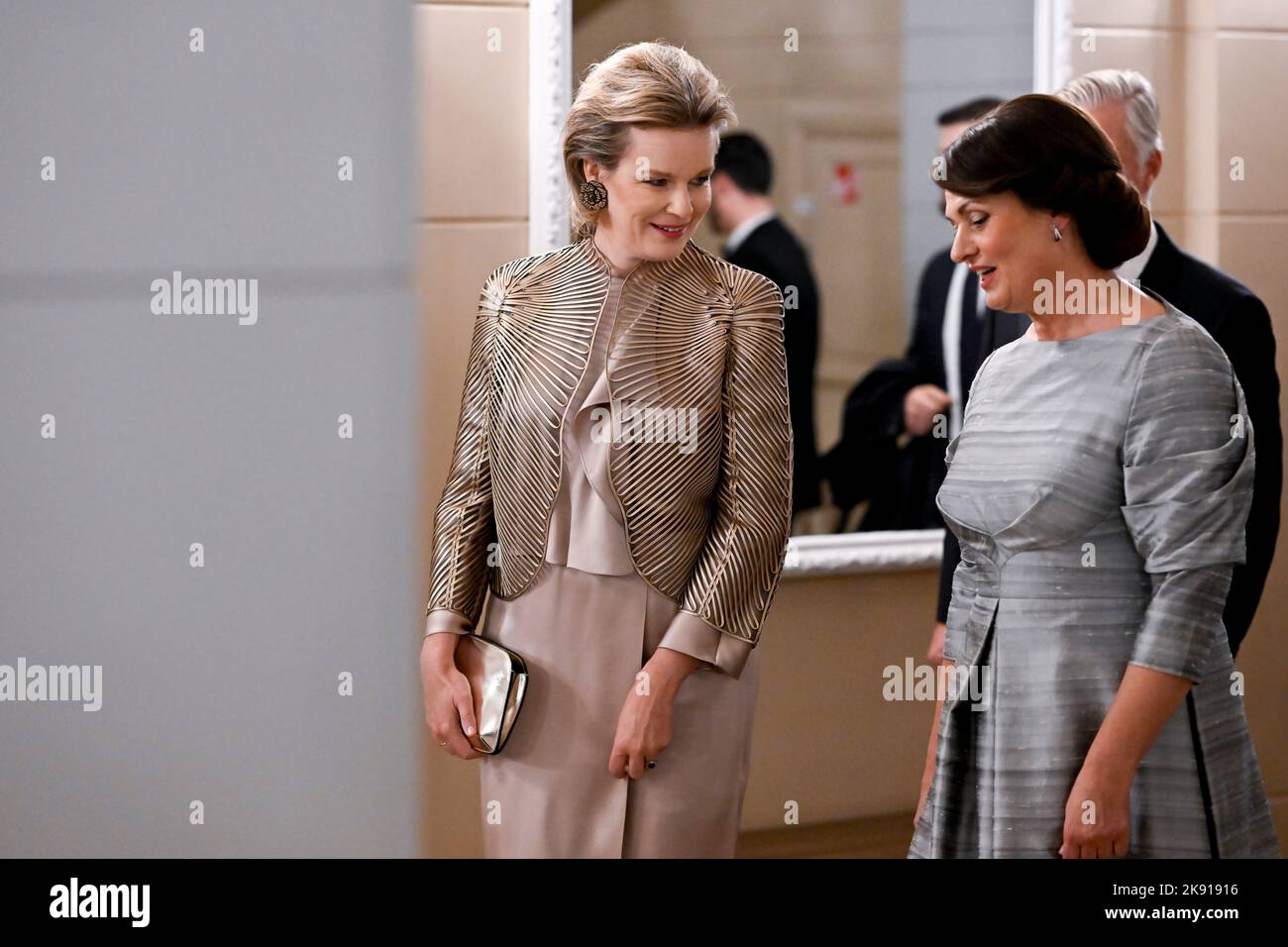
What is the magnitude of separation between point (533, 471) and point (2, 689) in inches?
50.3

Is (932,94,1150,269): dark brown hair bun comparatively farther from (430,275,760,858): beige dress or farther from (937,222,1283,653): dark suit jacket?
(430,275,760,858): beige dress

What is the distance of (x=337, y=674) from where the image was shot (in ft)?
7.98

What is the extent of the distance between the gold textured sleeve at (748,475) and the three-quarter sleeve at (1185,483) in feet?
1.50

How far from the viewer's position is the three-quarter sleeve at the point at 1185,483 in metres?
1.47

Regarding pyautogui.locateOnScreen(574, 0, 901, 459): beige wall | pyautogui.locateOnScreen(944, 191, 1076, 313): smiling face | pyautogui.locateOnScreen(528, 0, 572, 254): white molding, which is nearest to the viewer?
pyautogui.locateOnScreen(944, 191, 1076, 313): smiling face

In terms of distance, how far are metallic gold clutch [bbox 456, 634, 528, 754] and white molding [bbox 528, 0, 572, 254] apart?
0.88m

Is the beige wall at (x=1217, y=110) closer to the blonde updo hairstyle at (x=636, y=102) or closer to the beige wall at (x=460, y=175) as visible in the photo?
the beige wall at (x=460, y=175)

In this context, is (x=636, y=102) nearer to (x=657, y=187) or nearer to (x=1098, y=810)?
(x=657, y=187)

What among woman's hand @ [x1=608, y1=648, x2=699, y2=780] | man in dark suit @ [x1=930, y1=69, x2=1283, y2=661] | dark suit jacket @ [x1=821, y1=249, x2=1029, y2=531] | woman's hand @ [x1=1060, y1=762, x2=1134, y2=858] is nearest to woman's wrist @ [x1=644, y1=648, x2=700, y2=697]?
woman's hand @ [x1=608, y1=648, x2=699, y2=780]

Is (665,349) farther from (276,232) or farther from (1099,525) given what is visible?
(276,232)

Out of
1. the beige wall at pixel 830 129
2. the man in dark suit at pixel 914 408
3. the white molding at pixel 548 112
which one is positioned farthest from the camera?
the man in dark suit at pixel 914 408

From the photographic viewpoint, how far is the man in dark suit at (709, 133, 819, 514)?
8.32 ft

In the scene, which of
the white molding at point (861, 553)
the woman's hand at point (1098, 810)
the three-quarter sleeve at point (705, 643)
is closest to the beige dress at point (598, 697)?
A: the three-quarter sleeve at point (705, 643)

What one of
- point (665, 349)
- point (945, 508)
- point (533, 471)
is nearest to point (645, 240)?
point (665, 349)
